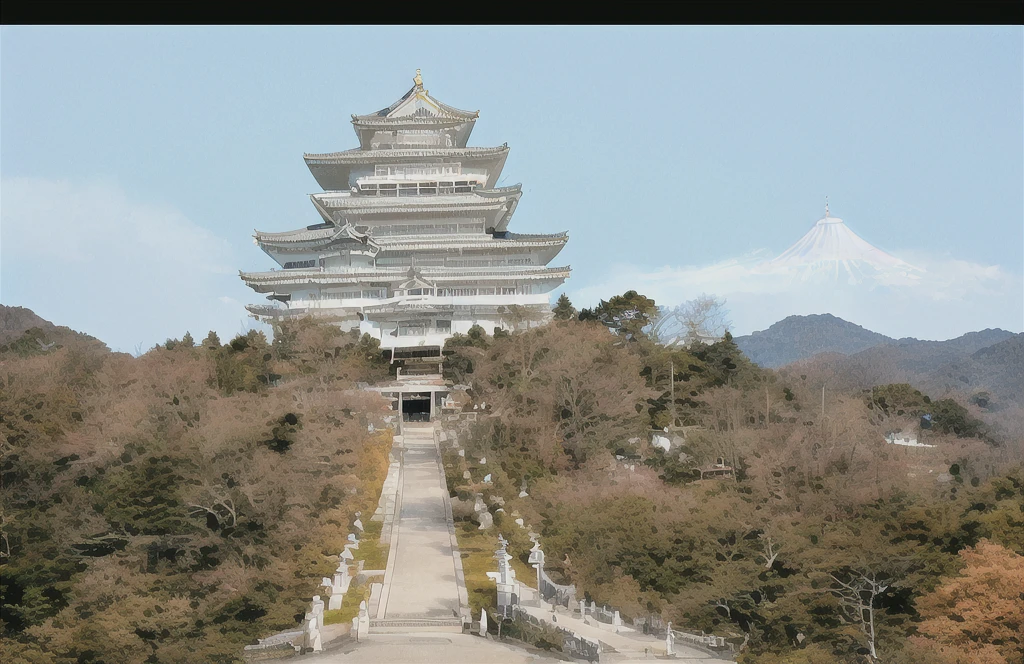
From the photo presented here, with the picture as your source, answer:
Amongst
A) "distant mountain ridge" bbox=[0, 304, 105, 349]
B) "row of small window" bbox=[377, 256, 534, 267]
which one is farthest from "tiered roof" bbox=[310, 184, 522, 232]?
"distant mountain ridge" bbox=[0, 304, 105, 349]

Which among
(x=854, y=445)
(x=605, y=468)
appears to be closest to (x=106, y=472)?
(x=605, y=468)

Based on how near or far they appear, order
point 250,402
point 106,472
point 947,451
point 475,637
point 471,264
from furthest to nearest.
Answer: point 471,264, point 947,451, point 250,402, point 106,472, point 475,637

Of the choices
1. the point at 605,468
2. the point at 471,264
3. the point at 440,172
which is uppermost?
the point at 440,172

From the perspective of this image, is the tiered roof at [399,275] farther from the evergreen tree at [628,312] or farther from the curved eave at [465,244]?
the evergreen tree at [628,312]

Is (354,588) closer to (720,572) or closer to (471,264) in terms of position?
(720,572)

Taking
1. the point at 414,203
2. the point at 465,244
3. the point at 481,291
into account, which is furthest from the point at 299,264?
the point at 481,291

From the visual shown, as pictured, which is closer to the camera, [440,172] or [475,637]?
[475,637]

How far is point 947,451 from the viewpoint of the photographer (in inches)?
1011

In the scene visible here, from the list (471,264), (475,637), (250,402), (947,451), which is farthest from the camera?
(471,264)

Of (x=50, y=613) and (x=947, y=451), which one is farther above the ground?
(x=947, y=451)

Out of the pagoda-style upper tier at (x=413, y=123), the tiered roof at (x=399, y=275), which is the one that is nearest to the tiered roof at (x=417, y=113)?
the pagoda-style upper tier at (x=413, y=123)

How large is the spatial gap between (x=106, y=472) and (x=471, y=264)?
2352 cm

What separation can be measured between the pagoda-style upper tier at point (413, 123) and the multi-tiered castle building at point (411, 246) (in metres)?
0.05

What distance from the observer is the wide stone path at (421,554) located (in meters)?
17.2
